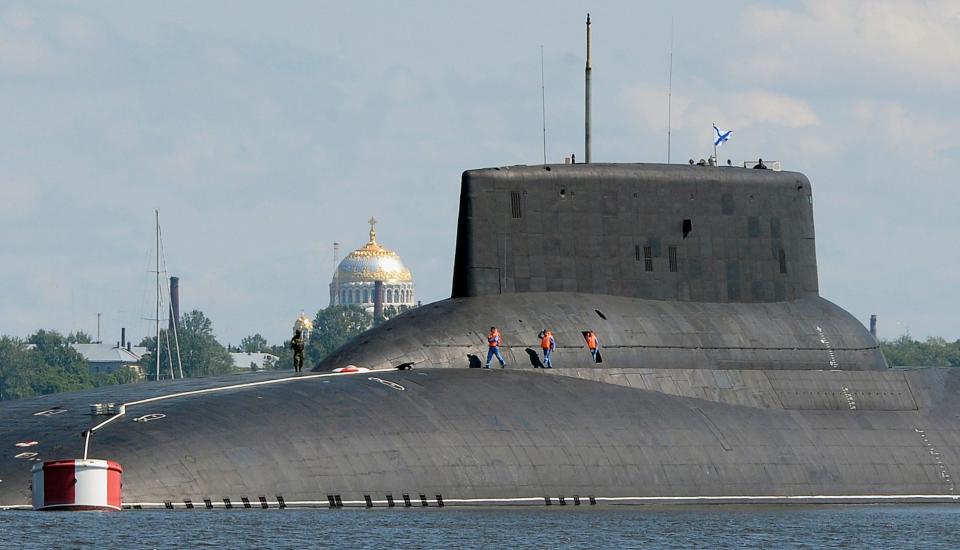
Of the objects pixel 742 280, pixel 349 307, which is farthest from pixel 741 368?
pixel 349 307

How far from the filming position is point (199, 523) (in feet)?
106

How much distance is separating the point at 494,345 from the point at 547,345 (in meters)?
1.07

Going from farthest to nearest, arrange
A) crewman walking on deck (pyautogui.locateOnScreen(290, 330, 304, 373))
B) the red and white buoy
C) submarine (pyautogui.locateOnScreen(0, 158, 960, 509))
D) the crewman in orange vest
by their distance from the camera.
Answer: crewman walking on deck (pyautogui.locateOnScreen(290, 330, 304, 373)), the crewman in orange vest, submarine (pyautogui.locateOnScreen(0, 158, 960, 509)), the red and white buoy

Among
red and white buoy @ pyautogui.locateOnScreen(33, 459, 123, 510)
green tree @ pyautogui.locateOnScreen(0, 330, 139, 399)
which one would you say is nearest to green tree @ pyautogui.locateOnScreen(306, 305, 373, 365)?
green tree @ pyautogui.locateOnScreen(0, 330, 139, 399)

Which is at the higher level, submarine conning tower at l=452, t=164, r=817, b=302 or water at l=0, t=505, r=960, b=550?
submarine conning tower at l=452, t=164, r=817, b=302

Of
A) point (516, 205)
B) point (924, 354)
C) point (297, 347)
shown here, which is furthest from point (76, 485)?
point (924, 354)

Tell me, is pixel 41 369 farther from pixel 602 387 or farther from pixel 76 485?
pixel 76 485

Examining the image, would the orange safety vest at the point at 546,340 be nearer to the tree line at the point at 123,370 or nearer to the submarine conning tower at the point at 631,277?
the submarine conning tower at the point at 631,277

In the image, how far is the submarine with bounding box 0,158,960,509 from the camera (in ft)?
120

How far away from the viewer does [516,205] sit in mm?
41625

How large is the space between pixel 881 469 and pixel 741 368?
141 inches

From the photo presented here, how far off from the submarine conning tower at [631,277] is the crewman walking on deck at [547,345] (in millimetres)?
179

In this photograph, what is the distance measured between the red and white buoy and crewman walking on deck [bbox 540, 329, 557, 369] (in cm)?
1086

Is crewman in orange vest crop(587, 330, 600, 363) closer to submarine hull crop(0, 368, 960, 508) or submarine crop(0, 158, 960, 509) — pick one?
submarine crop(0, 158, 960, 509)
